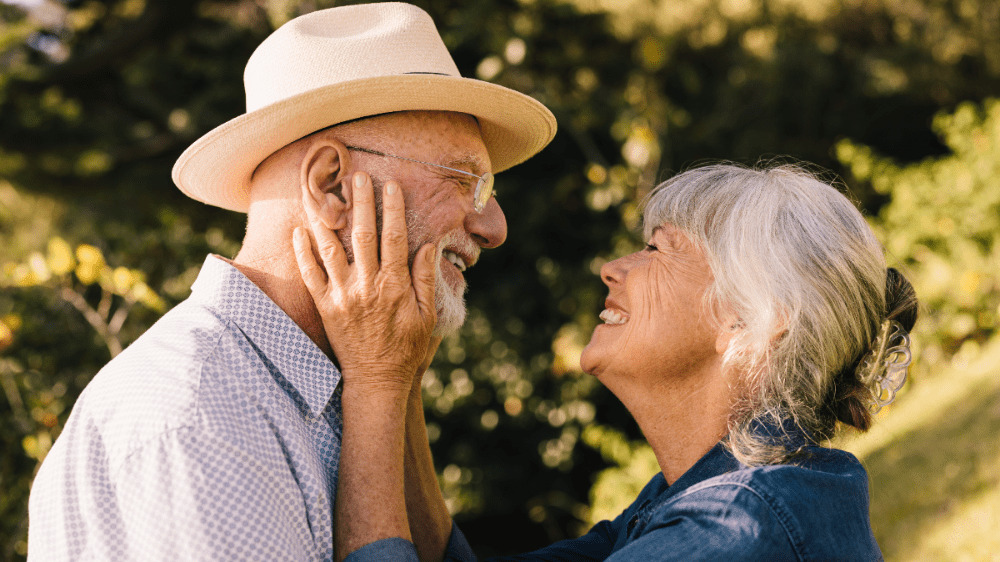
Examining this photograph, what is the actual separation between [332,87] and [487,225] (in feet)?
2.32

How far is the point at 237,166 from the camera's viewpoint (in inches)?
87.4

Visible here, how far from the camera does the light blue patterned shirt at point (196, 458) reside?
4.91 feet

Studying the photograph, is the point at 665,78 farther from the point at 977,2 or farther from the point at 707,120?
the point at 977,2

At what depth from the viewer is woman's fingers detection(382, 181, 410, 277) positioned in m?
1.99

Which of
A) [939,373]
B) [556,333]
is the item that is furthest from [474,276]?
[939,373]

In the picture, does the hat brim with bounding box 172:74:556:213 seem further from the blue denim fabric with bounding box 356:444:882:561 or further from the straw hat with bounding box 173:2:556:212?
the blue denim fabric with bounding box 356:444:882:561

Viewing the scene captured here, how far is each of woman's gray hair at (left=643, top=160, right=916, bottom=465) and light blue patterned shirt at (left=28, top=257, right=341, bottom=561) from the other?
1.19 m

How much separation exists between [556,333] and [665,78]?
376cm

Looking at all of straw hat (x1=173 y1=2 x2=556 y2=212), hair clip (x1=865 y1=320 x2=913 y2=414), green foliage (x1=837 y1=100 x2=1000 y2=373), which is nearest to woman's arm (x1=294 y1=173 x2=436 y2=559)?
straw hat (x1=173 y1=2 x2=556 y2=212)

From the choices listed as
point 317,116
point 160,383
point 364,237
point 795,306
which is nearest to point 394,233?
point 364,237

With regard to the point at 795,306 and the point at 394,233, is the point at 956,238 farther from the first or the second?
the point at 394,233

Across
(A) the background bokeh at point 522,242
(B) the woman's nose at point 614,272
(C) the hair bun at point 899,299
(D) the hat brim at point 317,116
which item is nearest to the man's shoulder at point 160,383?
(D) the hat brim at point 317,116

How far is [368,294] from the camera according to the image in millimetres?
1942

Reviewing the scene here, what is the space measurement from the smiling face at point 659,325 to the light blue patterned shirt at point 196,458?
37.6 inches
